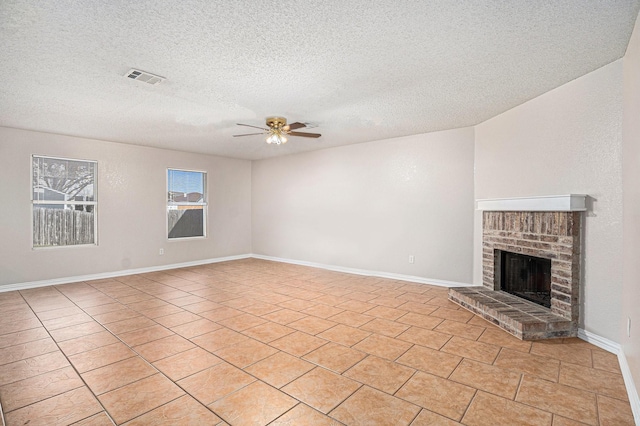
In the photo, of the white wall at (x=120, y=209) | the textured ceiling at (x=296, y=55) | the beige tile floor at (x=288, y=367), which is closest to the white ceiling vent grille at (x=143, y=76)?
the textured ceiling at (x=296, y=55)

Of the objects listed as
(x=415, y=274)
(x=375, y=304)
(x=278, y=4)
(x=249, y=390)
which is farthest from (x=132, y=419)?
(x=415, y=274)

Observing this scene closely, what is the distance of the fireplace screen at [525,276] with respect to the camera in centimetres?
354

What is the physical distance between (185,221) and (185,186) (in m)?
0.76

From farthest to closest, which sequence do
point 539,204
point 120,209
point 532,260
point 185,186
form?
1. point 185,186
2. point 120,209
3. point 532,260
4. point 539,204

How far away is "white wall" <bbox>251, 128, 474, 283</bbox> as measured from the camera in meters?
4.92

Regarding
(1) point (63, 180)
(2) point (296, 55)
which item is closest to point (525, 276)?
(2) point (296, 55)

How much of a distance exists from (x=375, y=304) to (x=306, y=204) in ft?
10.9

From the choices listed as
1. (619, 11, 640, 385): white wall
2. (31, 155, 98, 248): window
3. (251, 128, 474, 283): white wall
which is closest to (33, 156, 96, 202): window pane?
(31, 155, 98, 248): window

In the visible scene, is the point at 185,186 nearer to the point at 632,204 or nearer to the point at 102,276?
the point at 102,276

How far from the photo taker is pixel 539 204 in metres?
3.34

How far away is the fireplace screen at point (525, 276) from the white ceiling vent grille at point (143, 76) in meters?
4.34

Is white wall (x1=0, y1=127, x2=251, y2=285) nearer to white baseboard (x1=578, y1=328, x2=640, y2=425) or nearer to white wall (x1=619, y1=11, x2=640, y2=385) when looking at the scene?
white baseboard (x1=578, y1=328, x2=640, y2=425)

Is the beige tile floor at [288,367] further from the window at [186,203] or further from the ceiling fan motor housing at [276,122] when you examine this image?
the window at [186,203]

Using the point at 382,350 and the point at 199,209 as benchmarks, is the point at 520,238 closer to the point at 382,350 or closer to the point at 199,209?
the point at 382,350
